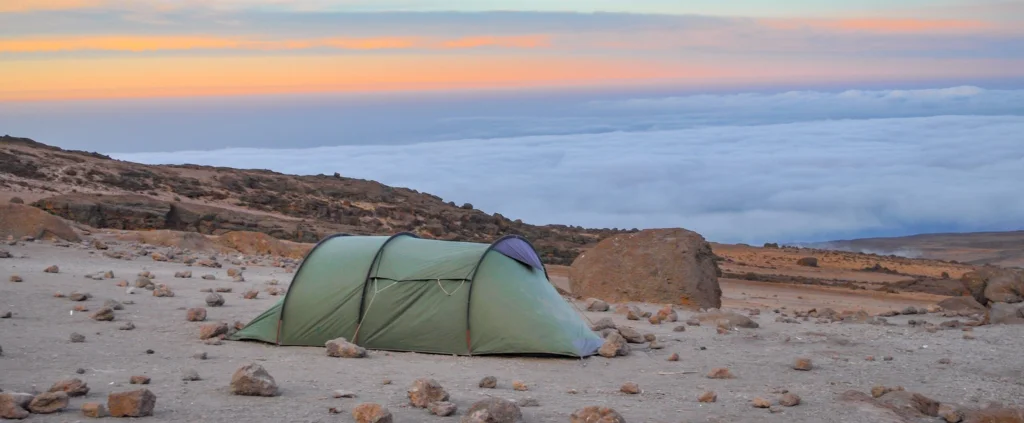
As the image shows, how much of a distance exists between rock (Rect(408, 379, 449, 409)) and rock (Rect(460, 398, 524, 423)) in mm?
571

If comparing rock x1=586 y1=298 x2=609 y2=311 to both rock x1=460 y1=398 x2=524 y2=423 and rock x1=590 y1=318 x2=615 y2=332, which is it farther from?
rock x1=460 y1=398 x2=524 y2=423

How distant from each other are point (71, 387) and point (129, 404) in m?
0.95

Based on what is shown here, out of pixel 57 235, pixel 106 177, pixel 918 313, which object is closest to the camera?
pixel 918 313

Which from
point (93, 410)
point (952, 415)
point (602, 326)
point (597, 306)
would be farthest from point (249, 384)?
point (597, 306)

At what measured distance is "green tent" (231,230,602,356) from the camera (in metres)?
11.5

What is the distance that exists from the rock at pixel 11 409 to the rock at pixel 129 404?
22.8 inches

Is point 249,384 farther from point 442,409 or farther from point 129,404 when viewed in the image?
point 442,409

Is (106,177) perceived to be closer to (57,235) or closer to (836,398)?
(57,235)

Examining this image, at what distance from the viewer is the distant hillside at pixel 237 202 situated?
1196 inches

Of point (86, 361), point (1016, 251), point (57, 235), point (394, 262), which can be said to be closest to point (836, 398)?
point (394, 262)

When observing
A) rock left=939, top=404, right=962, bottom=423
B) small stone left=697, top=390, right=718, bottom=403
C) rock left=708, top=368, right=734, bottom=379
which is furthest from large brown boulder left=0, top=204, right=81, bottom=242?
rock left=939, top=404, right=962, bottom=423

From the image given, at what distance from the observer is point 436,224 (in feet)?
127

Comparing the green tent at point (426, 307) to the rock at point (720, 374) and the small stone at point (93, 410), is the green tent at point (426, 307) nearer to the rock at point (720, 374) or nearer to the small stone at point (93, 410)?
the rock at point (720, 374)

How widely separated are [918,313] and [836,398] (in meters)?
10.5
